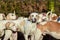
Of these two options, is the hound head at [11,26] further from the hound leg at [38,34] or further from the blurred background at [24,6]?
the blurred background at [24,6]

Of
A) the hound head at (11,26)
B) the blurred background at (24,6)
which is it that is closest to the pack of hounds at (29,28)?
the hound head at (11,26)

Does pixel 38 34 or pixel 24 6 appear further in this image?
pixel 24 6

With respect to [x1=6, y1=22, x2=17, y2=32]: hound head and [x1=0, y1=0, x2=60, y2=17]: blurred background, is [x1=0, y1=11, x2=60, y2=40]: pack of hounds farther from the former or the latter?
[x1=0, y1=0, x2=60, y2=17]: blurred background

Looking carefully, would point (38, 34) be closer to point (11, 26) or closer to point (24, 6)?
point (11, 26)

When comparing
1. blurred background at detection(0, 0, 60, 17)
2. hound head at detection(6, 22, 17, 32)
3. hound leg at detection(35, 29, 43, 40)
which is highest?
blurred background at detection(0, 0, 60, 17)

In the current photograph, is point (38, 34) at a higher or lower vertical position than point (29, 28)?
lower

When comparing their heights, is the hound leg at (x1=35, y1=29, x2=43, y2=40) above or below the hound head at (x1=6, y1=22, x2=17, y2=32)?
below

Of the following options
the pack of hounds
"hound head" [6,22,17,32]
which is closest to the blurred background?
the pack of hounds

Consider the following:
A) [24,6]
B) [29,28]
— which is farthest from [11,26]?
[24,6]

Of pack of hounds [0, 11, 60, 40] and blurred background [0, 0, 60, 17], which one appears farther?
blurred background [0, 0, 60, 17]

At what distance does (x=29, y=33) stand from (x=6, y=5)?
97.8 inches

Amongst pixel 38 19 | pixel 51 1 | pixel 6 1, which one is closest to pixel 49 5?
pixel 51 1

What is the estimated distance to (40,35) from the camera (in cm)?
946

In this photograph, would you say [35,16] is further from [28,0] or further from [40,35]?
[28,0]
